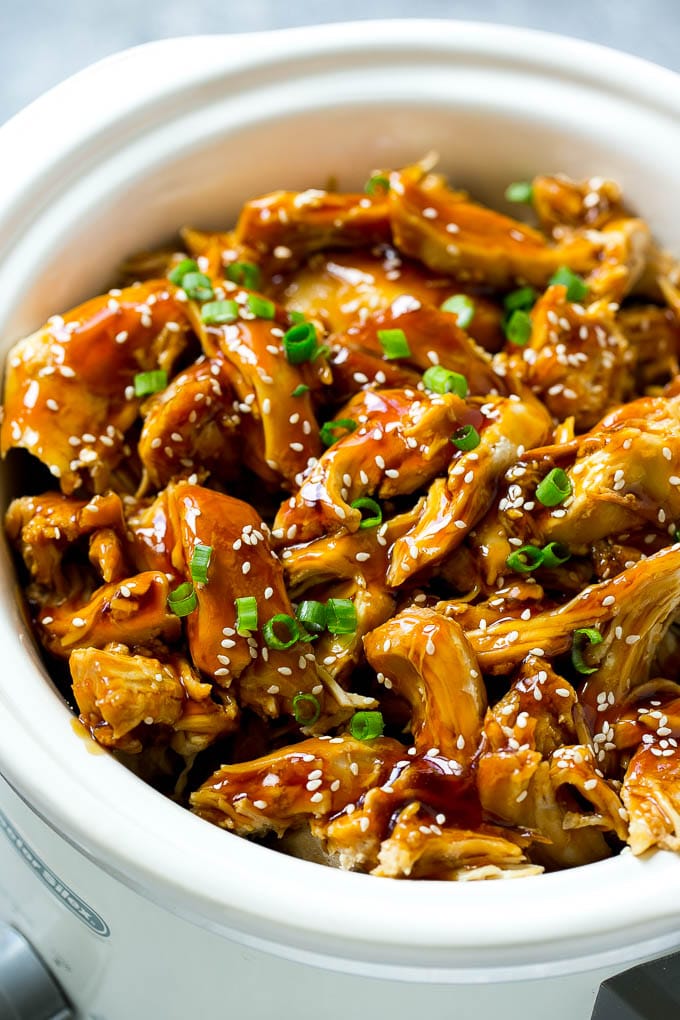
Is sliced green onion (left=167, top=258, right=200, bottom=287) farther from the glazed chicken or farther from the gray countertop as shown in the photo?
the gray countertop

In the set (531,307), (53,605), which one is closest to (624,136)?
(531,307)

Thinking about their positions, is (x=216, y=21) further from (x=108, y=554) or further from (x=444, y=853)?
(x=444, y=853)

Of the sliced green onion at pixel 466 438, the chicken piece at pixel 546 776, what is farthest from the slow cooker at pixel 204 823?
the sliced green onion at pixel 466 438

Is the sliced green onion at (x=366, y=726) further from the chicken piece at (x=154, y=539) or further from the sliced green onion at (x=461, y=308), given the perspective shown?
the sliced green onion at (x=461, y=308)

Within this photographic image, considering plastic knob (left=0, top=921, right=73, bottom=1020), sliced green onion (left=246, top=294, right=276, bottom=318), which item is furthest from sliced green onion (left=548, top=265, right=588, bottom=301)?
plastic knob (left=0, top=921, right=73, bottom=1020)

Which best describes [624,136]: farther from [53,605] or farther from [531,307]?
[53,605]

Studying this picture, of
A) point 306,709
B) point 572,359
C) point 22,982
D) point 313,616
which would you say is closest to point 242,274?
point 572,359
